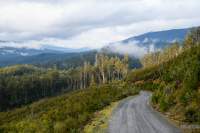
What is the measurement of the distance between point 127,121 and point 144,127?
5.10 m

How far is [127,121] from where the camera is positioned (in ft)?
122

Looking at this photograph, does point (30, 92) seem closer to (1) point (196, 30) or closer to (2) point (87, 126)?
(1) point (196, 30)

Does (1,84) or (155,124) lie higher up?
(155,124)

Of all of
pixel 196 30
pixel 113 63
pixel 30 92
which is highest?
pixel 196 30

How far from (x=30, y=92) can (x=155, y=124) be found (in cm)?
15970

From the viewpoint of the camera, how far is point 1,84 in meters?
180

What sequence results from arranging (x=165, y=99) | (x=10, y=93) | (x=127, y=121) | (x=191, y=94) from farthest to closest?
(x=10, y=93) → (x=165, y=99) → (x=191, y=94) → (x=127, y=121)

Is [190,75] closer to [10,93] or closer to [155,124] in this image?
[155,124]

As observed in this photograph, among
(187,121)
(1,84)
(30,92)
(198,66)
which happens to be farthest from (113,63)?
(187,121)

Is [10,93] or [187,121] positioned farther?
[10,93]

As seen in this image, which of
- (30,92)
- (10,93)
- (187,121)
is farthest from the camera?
(30,92)

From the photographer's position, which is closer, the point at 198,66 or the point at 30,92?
the point at 198,66

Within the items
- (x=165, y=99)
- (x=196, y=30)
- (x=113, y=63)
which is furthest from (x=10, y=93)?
(x=165, y=99)

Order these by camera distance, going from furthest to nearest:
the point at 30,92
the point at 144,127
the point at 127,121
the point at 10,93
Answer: the point at 30,92
the point at 10,93
the point at 127,121
the point at 144,127
